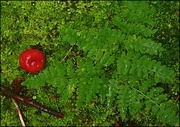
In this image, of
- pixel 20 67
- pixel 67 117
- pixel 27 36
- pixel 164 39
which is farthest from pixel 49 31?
pixel 164 39

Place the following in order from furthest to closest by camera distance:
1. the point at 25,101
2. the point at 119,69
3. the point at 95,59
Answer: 1. the point at 25,101
2. the point at 95,59
3. the point at 119,69

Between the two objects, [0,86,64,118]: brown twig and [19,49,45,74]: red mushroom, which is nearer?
[19,49,45,74]: red mushroom

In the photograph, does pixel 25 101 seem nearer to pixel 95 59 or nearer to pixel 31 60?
pixel 31 60

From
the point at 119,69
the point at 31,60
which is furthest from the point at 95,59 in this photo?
the point at 31,60

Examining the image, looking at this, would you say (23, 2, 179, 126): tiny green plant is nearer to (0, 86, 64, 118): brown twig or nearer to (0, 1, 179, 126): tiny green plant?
(0, 1, 179, 126): tiny green plant

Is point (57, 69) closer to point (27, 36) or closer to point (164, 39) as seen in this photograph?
point (27, 36)

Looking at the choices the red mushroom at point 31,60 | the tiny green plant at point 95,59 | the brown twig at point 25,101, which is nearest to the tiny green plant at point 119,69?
the tiny green plant at point 95,59

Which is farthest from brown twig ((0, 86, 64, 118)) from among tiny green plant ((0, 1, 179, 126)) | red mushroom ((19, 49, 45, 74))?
red mushroom ((19, 49, 45, 74))

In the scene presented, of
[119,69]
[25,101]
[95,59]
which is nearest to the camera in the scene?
[119,69]

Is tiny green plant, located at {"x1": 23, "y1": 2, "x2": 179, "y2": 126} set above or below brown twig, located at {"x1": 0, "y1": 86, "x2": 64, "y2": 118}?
above
